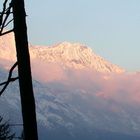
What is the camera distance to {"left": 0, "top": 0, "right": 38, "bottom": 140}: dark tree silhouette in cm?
854

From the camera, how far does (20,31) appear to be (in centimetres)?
876

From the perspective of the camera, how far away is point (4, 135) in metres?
24.9

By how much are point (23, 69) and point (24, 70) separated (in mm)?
20

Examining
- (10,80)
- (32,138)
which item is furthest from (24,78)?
(32,138)

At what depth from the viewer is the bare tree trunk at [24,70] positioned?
854cm

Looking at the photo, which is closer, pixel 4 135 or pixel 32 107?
pixel 32 107

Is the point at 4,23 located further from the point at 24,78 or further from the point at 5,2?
the point at 24,78

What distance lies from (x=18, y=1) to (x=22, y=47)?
24.8 inches

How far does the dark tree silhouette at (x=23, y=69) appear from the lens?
8.54m

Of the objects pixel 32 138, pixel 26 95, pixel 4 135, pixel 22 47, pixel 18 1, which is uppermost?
pixel 4 135

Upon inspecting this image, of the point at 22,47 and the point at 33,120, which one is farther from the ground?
the point at 22,47

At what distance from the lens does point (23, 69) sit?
8.73 metres

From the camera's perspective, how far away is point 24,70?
8.73 meters

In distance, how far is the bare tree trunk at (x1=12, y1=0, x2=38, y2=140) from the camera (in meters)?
8.54
